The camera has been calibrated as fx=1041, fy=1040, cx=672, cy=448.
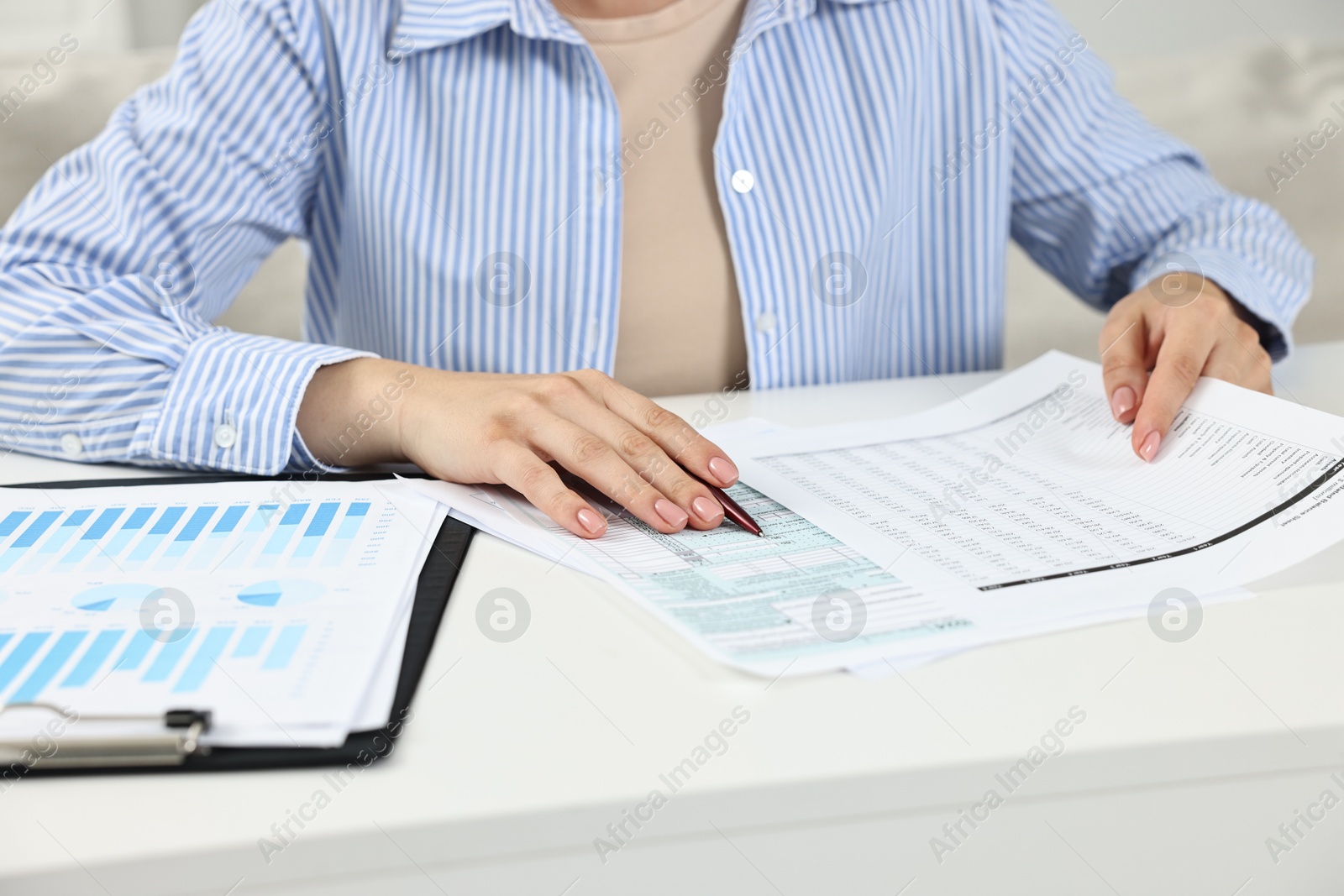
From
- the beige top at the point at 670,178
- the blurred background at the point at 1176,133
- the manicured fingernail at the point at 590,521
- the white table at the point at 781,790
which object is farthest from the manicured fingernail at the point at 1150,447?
the blurred background at the point at 1176,133

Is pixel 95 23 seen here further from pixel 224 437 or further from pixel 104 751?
pixel 104 751

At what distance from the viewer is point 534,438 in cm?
62

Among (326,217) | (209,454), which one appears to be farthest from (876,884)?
(326,217)

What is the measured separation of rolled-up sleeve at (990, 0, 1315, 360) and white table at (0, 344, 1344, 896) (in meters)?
0.69

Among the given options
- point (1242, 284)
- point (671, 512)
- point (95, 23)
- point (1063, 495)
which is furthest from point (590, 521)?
point (95, 23)

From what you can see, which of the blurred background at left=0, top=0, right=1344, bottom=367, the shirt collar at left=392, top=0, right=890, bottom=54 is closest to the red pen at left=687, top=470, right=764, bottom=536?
the shirt collar at left=392, top=0, right=890, bottom=54

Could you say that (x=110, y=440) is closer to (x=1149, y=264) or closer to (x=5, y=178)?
(x=5, y=178)

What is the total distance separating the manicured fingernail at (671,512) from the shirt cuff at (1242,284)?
0.56 m

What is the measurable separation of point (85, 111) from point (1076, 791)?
4.34 feet

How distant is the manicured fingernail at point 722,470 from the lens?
1.93 feet

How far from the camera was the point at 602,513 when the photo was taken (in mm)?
596

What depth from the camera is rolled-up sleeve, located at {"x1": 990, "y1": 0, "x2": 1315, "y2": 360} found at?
101 cm

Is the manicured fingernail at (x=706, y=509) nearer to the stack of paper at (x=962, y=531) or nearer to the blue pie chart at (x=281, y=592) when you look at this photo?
the stack of paper at (x=962, y=531)

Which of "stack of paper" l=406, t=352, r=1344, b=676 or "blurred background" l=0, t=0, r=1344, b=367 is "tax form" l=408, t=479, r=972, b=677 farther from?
"blurred background" l=0, t=0, r=1344, b=367
